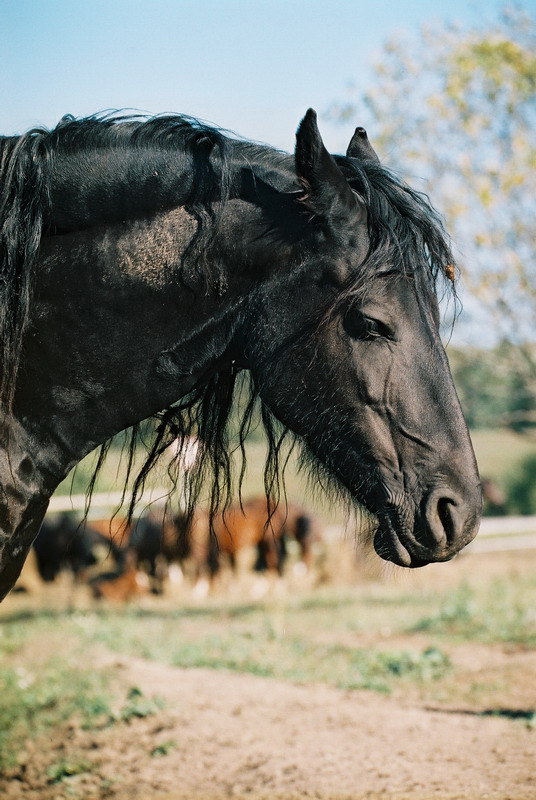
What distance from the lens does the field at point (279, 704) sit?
3795 millimetres

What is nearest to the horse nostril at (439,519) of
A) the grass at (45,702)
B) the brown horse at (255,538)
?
the grass at (45,702)

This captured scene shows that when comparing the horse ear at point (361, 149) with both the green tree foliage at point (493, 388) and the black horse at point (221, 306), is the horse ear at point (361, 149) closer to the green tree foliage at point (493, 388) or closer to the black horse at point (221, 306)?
the black horse at point (221, 306)

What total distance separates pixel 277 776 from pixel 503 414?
18479mm

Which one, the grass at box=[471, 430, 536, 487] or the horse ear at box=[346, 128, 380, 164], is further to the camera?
the grass at box=[471, 430, 536, 487]

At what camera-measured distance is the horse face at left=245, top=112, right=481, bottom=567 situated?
2432 millimetres

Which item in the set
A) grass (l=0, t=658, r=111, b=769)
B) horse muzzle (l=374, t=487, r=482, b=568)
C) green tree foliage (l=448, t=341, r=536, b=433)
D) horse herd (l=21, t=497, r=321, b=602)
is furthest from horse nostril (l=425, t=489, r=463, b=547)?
green tree foliage (l=448, t=341, r=536, b=433)

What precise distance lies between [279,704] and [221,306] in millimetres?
3325

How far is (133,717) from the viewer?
15.5ft

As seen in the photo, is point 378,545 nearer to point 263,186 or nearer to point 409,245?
point 409,245

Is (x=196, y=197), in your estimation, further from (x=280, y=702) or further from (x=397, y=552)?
(x=280, y=702)

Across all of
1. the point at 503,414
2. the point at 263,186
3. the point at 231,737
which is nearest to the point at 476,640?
the point at 231,737

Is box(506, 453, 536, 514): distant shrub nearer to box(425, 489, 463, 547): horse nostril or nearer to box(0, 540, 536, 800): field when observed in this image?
box(0, 540, 536, 800): field

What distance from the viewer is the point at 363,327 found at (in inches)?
97.4

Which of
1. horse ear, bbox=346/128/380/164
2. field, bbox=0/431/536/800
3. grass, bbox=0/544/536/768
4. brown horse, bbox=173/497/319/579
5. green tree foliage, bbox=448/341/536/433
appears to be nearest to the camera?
horse ear, bbox=346/128/380/164
